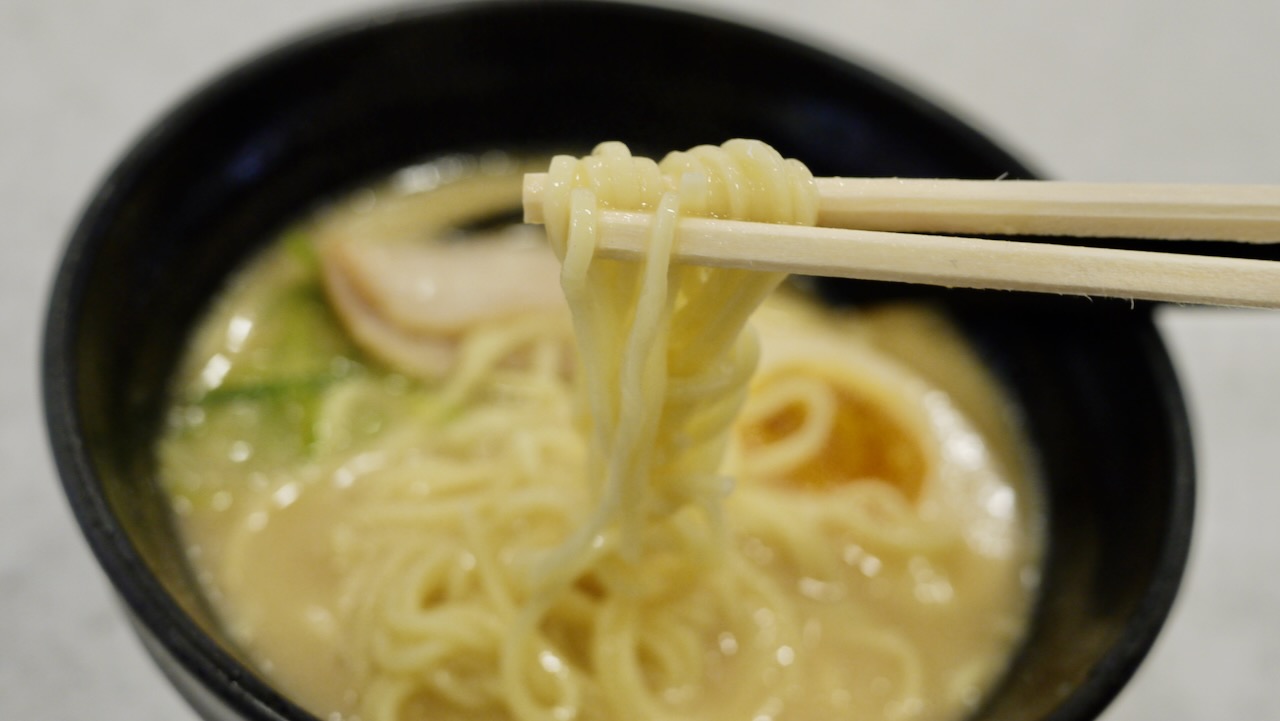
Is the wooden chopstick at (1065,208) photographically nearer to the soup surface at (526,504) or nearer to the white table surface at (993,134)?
the soup surface at (526,504)

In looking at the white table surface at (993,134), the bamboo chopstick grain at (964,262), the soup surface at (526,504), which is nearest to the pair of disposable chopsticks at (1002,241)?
the bamboo chopstick grain at (964,262)

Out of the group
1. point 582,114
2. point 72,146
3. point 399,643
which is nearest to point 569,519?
point 399,643

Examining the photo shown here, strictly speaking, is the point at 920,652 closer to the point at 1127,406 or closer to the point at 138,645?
the point at 1127,406

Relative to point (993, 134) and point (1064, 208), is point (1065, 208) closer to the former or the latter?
point (1064, 208)

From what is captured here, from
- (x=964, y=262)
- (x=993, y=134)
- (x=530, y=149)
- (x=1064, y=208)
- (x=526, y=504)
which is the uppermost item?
(x=993, y=134)

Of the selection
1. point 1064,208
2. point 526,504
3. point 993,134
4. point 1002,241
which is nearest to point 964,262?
point 1002,241

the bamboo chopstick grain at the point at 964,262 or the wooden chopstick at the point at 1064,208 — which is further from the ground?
the wooden chopstick at the point at 1064,208
